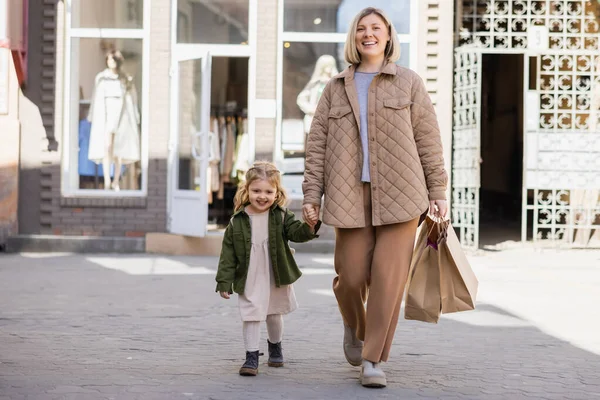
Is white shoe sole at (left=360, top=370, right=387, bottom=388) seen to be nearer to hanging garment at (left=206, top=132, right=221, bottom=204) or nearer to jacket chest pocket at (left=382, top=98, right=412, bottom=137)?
jacket chest pocket at (left=382, top=98, right=412, bottom=137)

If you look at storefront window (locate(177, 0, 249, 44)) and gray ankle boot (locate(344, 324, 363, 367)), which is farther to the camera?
storefront window (locate(177, 0, 249, 44))

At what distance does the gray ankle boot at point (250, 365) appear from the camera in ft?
17.7

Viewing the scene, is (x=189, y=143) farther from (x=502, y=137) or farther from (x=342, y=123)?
(x=502, y=137)

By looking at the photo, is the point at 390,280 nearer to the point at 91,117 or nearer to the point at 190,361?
the point at 190,361

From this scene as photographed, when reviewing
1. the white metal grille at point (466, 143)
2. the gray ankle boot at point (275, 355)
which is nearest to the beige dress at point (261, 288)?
the gray ankle boot at point (275, 355)

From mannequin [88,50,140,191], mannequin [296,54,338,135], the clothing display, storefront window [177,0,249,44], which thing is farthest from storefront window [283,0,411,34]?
mannequin [88,50,140,191]

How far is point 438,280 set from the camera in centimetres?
531

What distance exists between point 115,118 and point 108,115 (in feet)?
0.36

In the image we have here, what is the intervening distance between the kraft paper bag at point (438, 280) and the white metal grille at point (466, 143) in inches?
330

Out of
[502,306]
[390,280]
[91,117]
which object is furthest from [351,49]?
[91,117]

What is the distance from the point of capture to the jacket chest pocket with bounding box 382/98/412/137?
530 centimetres

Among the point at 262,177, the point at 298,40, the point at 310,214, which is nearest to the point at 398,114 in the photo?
the point at 310,214

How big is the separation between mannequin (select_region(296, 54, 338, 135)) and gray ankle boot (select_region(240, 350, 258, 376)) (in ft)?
27.9

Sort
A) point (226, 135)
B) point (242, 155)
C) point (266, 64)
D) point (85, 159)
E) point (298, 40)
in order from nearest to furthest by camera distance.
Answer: point (266, 64), point (298, 40), point (85, 159), point (242, 155), point (226, 135)
